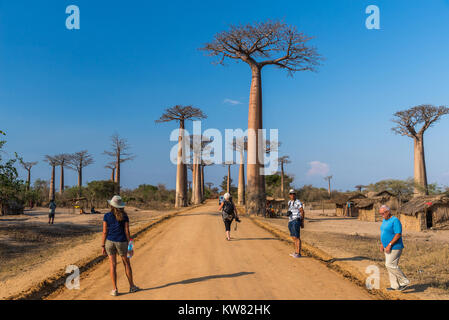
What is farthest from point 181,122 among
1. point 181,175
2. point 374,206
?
point 374,206

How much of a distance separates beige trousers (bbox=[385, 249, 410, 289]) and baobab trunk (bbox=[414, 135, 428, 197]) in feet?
101

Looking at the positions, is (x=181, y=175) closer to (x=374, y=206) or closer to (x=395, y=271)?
(x=374, y=206)

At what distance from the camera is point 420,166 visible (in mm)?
34344

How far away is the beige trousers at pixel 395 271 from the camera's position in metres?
5.55

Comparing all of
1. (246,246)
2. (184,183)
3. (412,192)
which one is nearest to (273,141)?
(184,183)

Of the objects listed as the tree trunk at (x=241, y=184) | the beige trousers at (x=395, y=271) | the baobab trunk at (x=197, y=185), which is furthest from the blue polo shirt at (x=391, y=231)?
the baobab trunk at (x=197, y=185)

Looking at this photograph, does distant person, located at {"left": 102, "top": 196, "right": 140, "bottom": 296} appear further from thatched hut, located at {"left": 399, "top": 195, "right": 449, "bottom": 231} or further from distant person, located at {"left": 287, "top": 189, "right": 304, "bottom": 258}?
thatched hut, located at {"left": 399, "top": 195, "right": 449, "bottom": 231}

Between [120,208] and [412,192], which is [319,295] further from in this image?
[412,192]

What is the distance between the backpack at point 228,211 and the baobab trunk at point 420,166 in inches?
1110

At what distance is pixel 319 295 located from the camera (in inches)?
207

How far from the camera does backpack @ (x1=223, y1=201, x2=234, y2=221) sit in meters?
10.6

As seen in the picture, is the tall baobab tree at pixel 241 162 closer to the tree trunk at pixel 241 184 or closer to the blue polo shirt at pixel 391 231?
the tree trunk at pixel 241 184

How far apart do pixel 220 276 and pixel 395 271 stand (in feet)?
9.69

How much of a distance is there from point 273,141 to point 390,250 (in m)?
42.7
